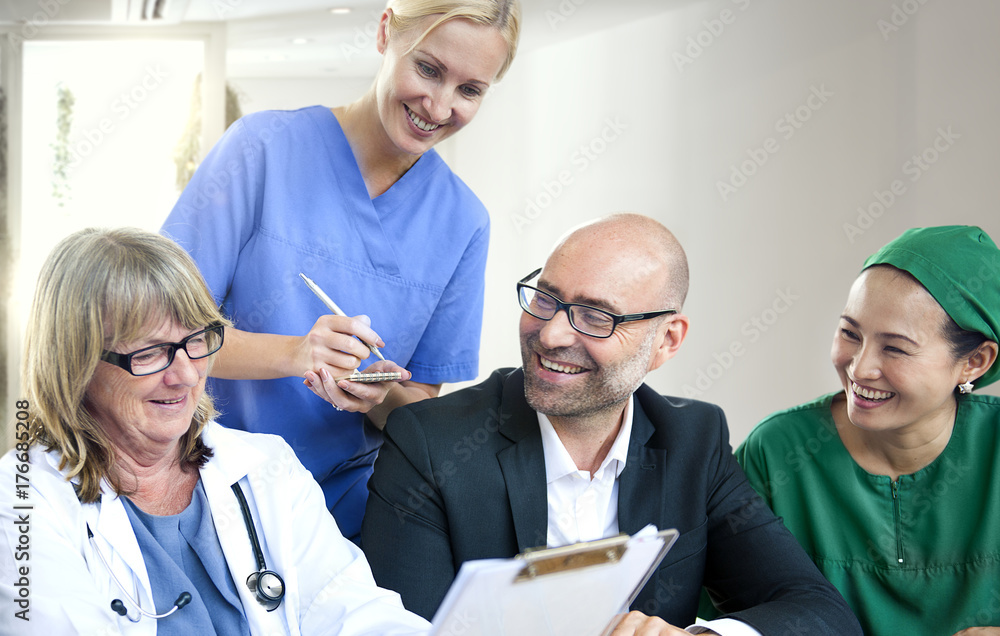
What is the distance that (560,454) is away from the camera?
1.67m

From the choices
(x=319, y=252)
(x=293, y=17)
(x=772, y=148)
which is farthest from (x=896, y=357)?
(x=293, y=17)

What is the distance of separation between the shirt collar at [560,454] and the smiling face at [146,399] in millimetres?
665

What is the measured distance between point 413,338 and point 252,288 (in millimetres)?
381

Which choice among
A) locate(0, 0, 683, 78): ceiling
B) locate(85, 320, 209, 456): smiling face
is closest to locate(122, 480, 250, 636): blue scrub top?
locate(85, 320, 209, 456): smiling face

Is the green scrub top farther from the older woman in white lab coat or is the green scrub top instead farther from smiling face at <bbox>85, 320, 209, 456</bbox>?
smiling face at <bbox>85, 320, 209, 456</bbox>

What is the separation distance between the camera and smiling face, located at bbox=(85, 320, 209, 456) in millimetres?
1354

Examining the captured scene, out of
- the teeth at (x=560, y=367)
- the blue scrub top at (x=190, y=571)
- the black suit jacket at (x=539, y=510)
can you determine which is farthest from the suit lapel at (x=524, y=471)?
the blue scrub top at (x=190, y=571)

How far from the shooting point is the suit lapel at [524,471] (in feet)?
5.25

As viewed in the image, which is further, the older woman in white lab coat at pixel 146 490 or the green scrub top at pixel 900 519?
the green scrub top at pixel 900 519

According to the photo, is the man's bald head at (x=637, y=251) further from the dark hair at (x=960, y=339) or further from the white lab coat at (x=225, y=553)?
the white lab coat at (x=225, y=553)

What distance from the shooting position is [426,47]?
1649 millimetres

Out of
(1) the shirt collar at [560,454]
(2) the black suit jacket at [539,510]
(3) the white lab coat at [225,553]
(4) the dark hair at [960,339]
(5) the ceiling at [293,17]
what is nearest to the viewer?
(3) the white lab coat at [225,553]

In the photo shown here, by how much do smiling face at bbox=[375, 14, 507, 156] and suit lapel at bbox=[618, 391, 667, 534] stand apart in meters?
0.75

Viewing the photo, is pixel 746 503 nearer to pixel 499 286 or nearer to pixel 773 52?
pixel 773 52
